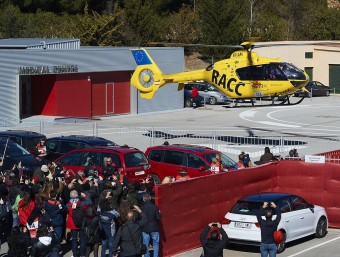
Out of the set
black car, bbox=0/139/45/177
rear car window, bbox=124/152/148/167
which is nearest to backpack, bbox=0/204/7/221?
black car, bbox=0/139/45/177

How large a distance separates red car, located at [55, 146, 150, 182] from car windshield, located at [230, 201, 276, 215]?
5.02 metres

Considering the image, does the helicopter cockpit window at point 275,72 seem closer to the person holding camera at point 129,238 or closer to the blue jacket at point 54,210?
the blue jacket at point 54,210

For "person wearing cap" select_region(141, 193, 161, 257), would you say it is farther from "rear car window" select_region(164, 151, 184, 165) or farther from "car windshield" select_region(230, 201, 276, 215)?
"rear car window" select_region(164, 151, 184, 165)

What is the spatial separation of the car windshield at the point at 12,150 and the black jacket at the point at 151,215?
30.4 ft

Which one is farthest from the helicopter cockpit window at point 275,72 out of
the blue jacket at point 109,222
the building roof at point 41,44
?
the building roof at point 41,44

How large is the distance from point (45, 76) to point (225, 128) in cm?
1152

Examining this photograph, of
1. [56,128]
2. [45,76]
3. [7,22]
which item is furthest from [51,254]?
[7,22]

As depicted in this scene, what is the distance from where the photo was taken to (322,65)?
71812 mm

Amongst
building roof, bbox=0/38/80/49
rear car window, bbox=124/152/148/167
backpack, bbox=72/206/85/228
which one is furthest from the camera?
building roof, bbox=0/38/80/49

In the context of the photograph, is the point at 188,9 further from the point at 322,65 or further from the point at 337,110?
the point at 337,110

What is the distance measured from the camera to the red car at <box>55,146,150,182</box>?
24.4 meters

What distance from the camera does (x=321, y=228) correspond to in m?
21.4

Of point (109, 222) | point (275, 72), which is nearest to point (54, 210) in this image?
point (109, 222)

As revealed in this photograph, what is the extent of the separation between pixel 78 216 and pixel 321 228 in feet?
23.3
